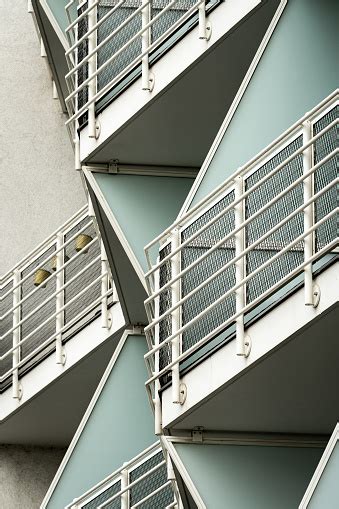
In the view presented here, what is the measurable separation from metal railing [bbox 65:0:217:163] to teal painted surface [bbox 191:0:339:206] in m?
1.29

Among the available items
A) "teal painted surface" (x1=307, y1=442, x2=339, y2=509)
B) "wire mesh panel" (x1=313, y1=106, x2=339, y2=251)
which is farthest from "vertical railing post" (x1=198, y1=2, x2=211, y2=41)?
"teal painted surface" (x1=307, y1=442, x2=339, y2=509)

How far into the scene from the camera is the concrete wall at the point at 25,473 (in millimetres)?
17781

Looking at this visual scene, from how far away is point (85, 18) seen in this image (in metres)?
14.0

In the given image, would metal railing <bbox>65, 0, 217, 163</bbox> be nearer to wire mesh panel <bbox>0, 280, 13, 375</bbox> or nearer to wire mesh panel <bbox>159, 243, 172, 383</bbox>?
wire mesh panel <bbox>159, 243, 172, 383</bbox>

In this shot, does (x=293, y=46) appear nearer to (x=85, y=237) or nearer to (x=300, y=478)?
(x=300, y=478)

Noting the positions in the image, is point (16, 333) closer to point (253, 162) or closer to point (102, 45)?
point (102, 45)

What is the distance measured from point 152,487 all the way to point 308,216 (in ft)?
12.3

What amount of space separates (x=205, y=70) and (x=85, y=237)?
156 inches

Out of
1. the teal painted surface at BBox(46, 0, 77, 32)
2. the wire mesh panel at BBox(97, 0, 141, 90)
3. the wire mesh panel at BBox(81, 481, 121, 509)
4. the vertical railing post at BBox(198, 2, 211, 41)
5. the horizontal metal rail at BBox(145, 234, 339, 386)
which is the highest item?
the teal painted surface at BBox(46, 0, 77, 32)

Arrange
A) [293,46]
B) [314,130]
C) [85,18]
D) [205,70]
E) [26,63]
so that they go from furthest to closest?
[26,63]
[85,18]
[205,70]
[293,46]
[314,130]

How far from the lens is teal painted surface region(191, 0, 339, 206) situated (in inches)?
466

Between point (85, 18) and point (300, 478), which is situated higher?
point (85, 18)

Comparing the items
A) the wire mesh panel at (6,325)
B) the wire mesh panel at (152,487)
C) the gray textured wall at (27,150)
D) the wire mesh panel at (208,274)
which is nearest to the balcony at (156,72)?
the wire mesh panel at (208,274)

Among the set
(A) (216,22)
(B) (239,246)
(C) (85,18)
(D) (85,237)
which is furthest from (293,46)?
(D) (85,237)
